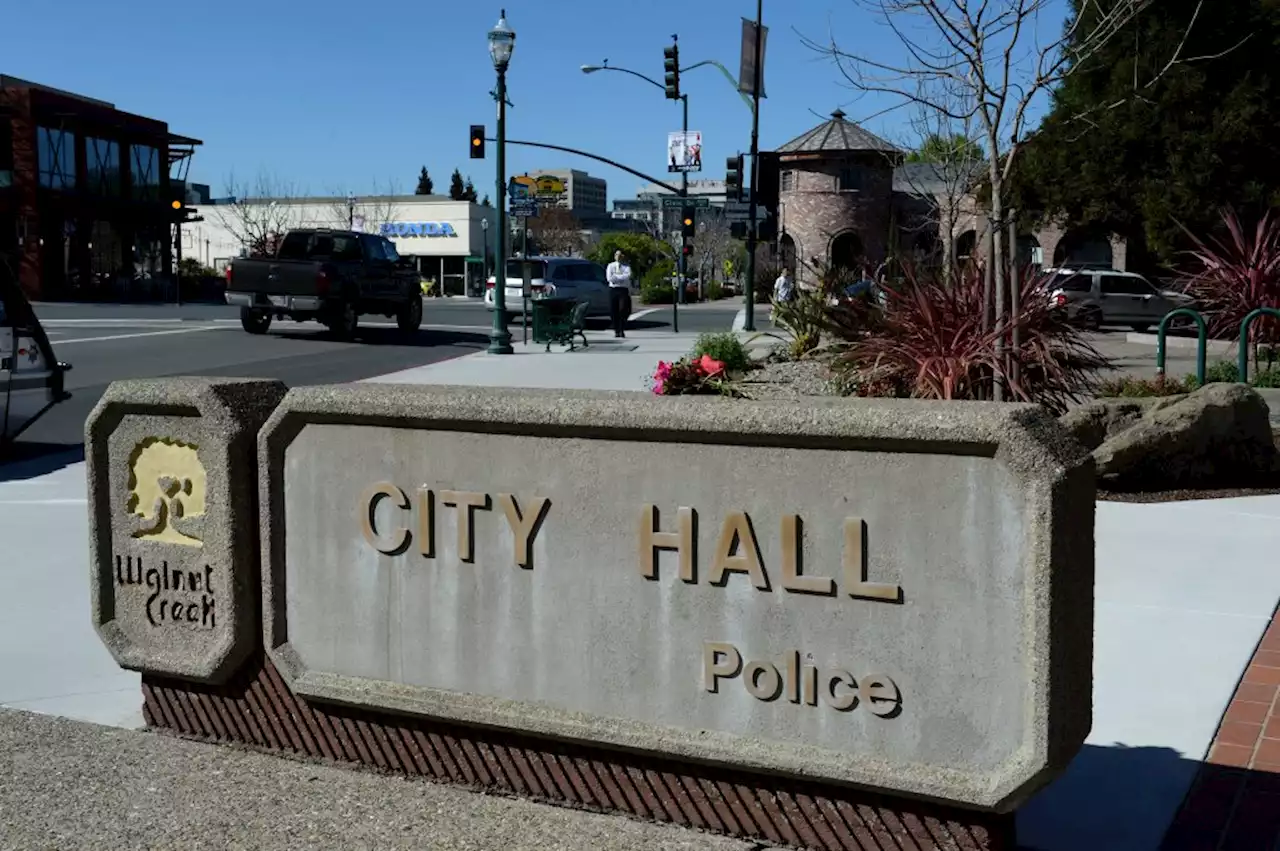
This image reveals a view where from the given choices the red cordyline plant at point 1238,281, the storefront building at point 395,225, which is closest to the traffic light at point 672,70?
the red cordyline plant at point 1238,281

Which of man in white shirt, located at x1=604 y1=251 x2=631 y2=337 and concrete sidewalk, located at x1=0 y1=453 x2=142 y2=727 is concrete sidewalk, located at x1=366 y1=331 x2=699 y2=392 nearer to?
man in white shirt, located at x1=604 y1=251 x2=631 y2=337

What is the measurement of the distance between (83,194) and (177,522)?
5396cm

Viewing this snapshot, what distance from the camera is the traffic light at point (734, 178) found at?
30.4 m

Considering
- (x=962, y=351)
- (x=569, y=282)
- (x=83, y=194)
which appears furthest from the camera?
(x=83, y=194)

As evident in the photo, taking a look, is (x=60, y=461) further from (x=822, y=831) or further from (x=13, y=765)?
(x=822, y=831)

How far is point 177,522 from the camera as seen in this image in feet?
15.4

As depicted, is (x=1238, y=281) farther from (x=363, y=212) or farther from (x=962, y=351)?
(x=363, y=212)

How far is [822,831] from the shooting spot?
3.76m

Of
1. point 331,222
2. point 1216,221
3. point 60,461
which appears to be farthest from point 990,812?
point 331,222

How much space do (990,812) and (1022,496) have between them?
81cm

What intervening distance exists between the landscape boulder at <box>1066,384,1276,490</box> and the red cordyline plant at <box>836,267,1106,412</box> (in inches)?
25.5

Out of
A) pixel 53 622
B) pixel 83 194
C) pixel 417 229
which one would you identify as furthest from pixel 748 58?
pixel 417 229

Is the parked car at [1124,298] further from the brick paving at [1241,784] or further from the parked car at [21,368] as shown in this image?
the brick paving at [1241,784]

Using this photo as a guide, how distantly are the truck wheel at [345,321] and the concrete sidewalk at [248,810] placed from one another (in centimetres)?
2178
